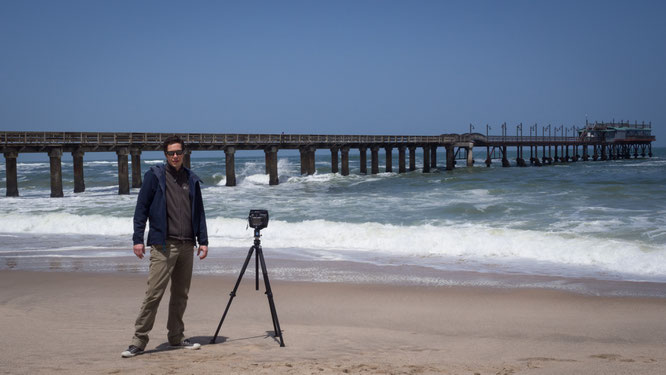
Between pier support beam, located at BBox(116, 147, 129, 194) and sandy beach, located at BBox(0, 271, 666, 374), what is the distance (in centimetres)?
2264

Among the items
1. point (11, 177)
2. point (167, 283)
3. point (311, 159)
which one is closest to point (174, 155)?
point (167, 283)

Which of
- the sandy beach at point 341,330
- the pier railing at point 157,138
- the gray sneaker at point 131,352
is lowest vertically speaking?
the sandy beach at point 341,330

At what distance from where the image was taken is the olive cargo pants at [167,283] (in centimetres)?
486

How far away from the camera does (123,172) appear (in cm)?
3114

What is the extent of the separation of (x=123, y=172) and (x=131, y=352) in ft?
92.2

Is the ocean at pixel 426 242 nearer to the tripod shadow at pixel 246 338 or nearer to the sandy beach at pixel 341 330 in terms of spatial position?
the sandy beach at pixel 341 330

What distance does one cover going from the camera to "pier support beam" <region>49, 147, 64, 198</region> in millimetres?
28828

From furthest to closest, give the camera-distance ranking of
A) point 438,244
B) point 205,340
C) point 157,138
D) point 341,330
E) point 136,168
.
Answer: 1. point 136,168
2. point 157,138
3. point 438,244
4. point 341,330
5. point 205,340

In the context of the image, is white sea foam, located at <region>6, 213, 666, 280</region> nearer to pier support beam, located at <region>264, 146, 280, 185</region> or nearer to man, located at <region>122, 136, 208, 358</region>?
man, located at <region>122, 136, 208, 358</region>

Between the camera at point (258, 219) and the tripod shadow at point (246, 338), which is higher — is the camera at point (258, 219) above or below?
above

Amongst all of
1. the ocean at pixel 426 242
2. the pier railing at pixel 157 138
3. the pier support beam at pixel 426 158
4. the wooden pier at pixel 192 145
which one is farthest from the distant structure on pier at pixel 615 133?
the ocean at pixel 426 242

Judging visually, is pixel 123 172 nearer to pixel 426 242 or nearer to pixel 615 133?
pixel 426 242

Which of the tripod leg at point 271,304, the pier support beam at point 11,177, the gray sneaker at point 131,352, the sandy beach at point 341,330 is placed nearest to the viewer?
the sandy beach at point 341,330

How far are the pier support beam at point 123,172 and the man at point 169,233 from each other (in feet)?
88.3
